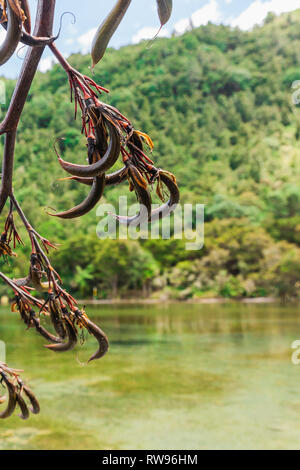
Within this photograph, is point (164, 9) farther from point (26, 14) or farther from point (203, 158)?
point (203, 158)

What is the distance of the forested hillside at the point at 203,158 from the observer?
28844 mm

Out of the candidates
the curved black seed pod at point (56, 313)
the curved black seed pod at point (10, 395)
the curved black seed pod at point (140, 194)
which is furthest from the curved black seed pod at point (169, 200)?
the curved black seed pod at point (10, 395)

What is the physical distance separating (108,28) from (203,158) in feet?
155

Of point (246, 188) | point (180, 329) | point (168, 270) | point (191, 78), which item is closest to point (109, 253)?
point (168, 270)

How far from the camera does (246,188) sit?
40281 millimetres

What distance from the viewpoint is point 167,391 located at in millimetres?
9570

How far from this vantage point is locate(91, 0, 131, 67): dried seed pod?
490mm

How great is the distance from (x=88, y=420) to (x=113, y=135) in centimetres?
784

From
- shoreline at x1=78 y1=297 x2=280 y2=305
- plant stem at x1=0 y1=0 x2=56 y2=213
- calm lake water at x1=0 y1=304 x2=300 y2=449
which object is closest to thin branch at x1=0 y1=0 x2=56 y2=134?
plant stem at x1=0 y1=0 x2=56 y2=213

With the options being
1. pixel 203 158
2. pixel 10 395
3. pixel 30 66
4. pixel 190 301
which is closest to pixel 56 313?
pixel 10 395

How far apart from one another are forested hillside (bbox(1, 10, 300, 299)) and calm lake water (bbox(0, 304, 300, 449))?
8.67 ft

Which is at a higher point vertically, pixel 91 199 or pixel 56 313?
pixel 91 199

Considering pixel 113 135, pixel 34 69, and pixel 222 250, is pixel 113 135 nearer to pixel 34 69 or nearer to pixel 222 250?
pixel 34 69

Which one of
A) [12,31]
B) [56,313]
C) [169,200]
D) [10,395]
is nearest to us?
[12,31]
